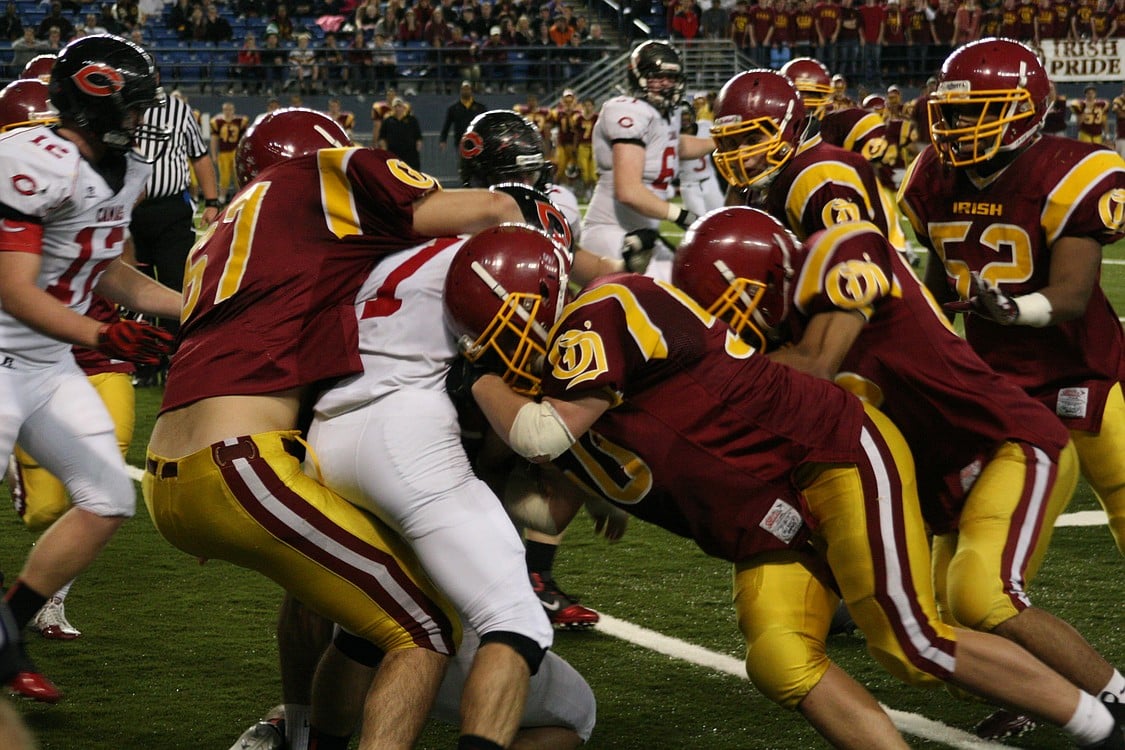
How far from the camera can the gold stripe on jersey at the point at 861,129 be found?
7195 millimetres

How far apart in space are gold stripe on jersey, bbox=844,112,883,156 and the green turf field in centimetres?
250

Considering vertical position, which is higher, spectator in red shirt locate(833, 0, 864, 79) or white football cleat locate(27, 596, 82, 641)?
spectator in red shirt locate(833, 0, 864, 79)

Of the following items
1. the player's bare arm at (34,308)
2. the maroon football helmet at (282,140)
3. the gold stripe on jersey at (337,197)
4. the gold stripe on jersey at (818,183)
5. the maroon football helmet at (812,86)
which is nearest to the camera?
the gold stripe on jersey at (337,197)

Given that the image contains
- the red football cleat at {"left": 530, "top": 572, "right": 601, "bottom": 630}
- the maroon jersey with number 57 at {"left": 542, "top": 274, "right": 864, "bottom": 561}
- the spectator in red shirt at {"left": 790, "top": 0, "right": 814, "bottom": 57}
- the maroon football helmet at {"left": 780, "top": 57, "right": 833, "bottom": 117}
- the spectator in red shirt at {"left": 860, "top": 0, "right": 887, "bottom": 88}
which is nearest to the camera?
the maroon jersey with number 57 at {"left": 542, "top": 274, "right": 864, "bottom": 561}

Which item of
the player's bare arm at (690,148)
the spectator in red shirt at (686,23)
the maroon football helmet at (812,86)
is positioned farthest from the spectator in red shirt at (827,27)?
the maroon football helmet at (812,86)

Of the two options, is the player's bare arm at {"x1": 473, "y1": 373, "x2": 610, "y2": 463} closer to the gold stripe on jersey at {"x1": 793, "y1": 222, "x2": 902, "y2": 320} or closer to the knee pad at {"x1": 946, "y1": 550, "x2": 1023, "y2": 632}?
the gold stripe on jersey at {"x1": 793, "y1": 222, "x2": 902, "y2": 320}

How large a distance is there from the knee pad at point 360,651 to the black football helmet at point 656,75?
182 inches

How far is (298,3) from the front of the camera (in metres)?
25.6

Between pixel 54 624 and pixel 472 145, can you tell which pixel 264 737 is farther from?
pixel 472 145

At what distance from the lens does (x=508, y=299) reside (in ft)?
→ 9.45

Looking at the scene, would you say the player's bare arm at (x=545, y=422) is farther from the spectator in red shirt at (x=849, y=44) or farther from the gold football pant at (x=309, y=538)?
the spectator in red shirt at (x=849, y=44)

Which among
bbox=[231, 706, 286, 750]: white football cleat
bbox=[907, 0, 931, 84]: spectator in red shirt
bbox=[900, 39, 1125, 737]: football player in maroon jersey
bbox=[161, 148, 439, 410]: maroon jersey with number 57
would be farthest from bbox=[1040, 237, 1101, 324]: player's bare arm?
bbox=[907, 0, 931, 84]: spectator in red shirt

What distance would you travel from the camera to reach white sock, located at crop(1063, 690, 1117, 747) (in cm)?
303

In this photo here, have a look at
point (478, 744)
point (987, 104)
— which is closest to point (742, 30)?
point (987, 104)
